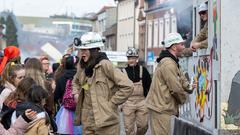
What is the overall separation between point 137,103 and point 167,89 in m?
4.20

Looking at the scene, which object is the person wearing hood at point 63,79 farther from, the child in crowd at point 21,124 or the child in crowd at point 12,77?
the child in crowd at point 21,124

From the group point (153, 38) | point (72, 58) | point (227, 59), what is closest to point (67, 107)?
point (72, 58)

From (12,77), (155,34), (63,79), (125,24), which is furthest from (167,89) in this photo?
(125,24)

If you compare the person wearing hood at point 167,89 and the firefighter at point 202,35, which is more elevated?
the firefighter at point 202,35

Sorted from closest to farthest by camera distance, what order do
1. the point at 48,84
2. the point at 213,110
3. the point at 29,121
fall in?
the point at 29,121
the point at 213,110
the point at 48,84

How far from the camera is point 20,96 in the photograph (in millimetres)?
7902

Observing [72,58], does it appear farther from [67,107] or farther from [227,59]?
[227,59]

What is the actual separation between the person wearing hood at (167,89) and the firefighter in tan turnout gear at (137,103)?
Result: 3.86 meters

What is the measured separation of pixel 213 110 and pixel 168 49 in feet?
3.78

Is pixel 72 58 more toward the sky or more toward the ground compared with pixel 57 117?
more toward the sky

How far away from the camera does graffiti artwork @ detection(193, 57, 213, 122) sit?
9.05m

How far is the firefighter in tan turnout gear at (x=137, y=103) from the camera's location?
1331cm

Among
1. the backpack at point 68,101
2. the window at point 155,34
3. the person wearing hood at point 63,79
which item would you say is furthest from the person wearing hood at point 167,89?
the window at point 155,34

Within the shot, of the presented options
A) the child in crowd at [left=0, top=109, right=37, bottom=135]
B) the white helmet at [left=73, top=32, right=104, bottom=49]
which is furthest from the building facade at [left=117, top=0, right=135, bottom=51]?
the child in crowd at [left=0, top=109, right=37, bottom=135]
